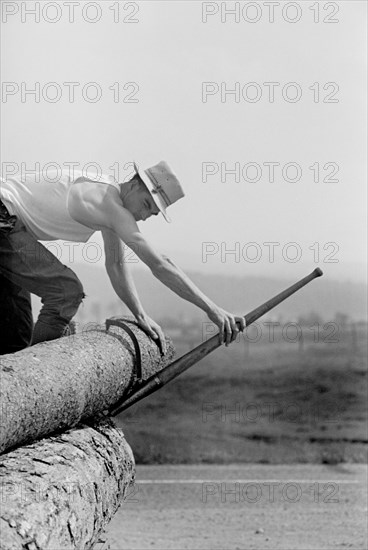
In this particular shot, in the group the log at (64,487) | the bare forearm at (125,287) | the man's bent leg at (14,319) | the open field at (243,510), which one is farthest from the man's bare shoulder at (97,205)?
the open field at (243,510)

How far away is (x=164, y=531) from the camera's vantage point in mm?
7387

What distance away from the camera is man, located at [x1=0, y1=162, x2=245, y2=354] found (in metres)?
5.00

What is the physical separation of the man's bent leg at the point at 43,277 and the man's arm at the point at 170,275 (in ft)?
1.27

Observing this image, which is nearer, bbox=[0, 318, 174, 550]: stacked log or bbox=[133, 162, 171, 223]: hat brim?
bbox=[0, 318, 174, 550]: stacked log

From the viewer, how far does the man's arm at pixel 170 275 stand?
16.1 feet

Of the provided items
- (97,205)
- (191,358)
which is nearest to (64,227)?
(97,205)

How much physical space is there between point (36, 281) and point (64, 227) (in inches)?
11.6

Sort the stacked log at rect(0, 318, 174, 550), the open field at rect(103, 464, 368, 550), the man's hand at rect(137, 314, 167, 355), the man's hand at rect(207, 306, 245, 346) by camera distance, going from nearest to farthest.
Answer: the stacked log at rect(0, 318, 174, 550) → the man's hand at rect(207, 306, 245, 346) → the man's hand at rect(137, 314, 167, 355) → the open field at rect(103, 464, 368, 550)

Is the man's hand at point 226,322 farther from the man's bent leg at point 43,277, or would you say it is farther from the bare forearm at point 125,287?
the man's bent leg at point 43,277

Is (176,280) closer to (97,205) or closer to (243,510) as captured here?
(97,205)

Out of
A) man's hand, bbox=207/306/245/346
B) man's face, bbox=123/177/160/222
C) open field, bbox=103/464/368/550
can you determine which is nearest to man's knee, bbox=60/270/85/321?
man's face, bbox=123/177/160/222

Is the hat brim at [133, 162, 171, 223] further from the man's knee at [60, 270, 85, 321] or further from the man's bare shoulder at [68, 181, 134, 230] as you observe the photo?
the man's knee at [60, 270, 85, 321]

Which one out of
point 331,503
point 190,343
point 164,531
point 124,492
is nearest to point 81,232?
point 124,492

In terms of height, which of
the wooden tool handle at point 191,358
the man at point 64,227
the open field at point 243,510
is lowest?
the open field at point 243,510
